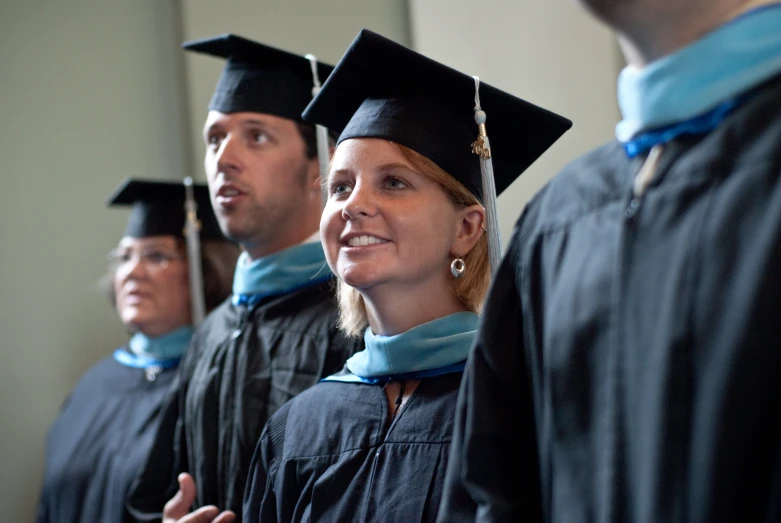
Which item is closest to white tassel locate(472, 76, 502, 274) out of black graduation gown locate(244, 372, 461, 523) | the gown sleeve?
black graduation gown locate(244, 372, 461, 523)

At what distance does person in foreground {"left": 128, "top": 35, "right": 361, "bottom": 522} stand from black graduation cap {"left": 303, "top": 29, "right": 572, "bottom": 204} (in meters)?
0.69

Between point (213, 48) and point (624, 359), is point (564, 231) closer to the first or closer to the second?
point (624, 359)

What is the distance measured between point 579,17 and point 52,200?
281cm

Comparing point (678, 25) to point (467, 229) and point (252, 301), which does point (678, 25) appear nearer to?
point (467, 229)

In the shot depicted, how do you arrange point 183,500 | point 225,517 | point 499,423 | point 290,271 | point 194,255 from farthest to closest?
point 194,255 → point 290,271 → point 183,500 → point 225,517 → point 499,423

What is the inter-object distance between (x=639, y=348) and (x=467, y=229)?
3.37ft

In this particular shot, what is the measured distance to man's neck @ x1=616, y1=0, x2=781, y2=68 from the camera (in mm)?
1045

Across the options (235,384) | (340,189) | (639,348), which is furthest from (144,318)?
(639,348)

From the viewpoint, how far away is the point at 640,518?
3.38ft

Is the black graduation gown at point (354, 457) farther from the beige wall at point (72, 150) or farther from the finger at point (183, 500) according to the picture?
the beige wall at point (72, 150)

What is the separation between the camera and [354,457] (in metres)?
1.93

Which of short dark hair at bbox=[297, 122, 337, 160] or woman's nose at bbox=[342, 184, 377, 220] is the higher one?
short dark hair at bbox=[297, 122, 337, 160]

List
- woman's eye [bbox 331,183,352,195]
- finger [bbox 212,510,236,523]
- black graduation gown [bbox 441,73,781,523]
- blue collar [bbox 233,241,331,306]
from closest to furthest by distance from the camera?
black graduation gown [bbox 441,73,781,523], woman's eye [bbox 331,183,352,195], finger [bbox 212,510,236,523], blue collar [bbox 233,241,331,306]

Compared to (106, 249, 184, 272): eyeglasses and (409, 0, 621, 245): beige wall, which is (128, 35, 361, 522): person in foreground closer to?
(409, 0, 621, 245): beige wall
